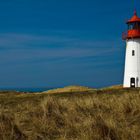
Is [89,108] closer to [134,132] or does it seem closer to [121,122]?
[121,122]

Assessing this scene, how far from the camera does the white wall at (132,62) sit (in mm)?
37844

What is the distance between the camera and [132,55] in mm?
38469

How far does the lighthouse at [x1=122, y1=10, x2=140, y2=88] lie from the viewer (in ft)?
124

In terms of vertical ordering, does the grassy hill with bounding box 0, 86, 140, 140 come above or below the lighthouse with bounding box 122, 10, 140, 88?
below

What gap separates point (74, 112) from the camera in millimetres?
9156

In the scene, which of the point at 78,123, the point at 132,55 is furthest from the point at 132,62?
the point at 78,123

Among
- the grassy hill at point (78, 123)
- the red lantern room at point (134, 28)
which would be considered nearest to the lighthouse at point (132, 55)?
the red lantern room at point (134, 28)

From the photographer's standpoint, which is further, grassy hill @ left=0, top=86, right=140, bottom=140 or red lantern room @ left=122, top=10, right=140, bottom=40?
red lantern room @ left=122, top=10, right=140, bottom=40

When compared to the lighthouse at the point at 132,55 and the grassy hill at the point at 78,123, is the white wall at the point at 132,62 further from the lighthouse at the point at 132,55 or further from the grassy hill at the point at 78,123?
the grassy hill at the point at 78,123

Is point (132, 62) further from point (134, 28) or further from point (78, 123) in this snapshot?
point (78, 123)

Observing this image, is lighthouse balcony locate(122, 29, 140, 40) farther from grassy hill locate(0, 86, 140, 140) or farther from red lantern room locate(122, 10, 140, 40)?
grassy hill locate(0, 86, 140, 140)

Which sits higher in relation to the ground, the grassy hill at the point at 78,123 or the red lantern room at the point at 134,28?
the red lantern room at the point at 134,28

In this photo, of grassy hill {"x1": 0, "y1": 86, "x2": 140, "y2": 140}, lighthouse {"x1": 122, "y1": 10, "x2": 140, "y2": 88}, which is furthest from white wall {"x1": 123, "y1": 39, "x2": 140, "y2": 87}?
grassy hill {"x1": 0, "y1": 86, "x2": 140, "y2": 140}

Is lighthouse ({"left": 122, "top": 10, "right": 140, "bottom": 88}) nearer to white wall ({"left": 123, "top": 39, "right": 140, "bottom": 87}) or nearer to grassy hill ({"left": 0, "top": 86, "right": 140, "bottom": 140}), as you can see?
white wall ({"left": 123, "top": 39, "right": 140, "bottom": 87})
